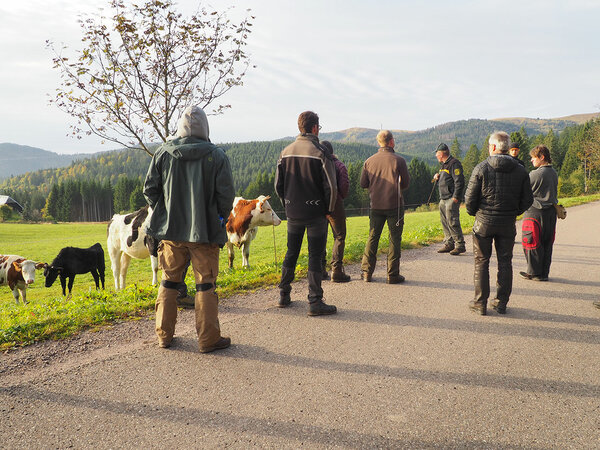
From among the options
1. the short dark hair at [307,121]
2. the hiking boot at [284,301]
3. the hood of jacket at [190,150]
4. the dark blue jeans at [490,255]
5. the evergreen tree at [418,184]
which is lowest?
the hiking boot at [284,301]

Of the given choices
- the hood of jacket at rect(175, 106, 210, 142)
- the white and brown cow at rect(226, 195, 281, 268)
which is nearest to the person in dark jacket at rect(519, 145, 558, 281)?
the white and brown cow at rect(226, 195, 281, 268)

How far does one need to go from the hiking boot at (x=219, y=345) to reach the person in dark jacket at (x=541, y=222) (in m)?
6.20

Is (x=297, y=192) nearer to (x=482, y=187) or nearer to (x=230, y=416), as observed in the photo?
(x=482, y=187)

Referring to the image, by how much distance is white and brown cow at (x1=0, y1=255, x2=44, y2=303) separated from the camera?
1172 cm

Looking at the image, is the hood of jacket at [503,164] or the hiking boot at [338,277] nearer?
the hood of jacket at [503,164]

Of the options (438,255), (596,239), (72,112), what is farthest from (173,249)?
(596,239)

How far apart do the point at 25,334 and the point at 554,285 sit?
8.43m

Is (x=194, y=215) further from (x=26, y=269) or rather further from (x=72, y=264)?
(x=26, y=269)

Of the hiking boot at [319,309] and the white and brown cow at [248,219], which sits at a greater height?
the white and brown cow at [248,219]

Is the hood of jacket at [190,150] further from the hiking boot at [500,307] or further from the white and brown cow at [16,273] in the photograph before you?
the white and brown cow at [16,273]

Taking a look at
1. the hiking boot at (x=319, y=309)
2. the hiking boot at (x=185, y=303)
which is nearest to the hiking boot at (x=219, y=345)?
the hiking boot at (x=319, y=309)

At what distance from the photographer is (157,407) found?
11.2 ft

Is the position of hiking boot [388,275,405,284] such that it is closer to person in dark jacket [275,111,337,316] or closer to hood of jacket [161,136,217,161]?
person in dark jacket [275,111,337,316]

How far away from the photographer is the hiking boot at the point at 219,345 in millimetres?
4480
